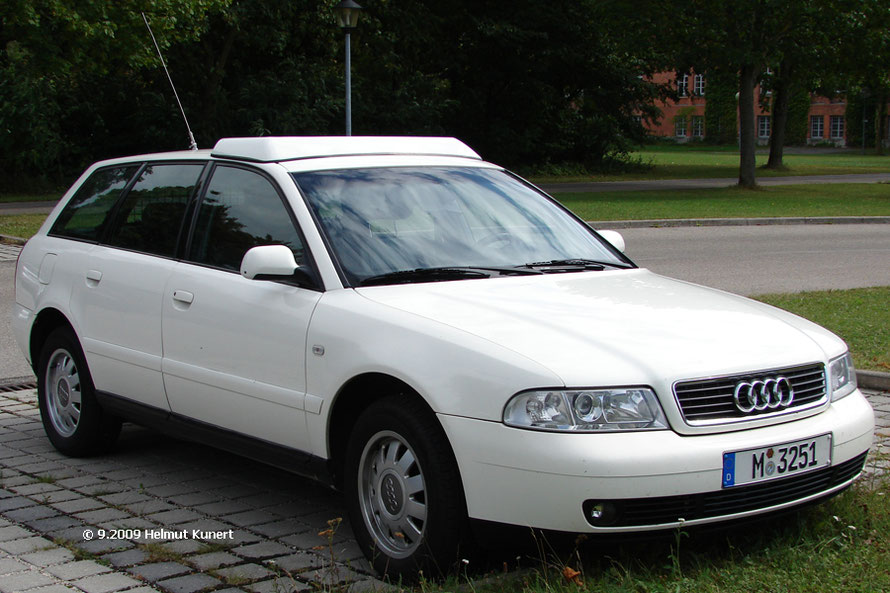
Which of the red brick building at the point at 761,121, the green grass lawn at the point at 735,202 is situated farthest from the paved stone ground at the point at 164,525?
the red brick building at the point at 761,121

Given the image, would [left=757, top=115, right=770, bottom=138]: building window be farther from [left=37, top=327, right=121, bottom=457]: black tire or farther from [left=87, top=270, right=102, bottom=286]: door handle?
[left=87, top=270, right=102, bottom=286]: door handle

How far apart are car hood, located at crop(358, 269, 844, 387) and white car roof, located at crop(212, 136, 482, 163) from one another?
1.04 metres

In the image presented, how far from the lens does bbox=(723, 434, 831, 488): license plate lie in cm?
381

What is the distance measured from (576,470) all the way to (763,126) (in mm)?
108424

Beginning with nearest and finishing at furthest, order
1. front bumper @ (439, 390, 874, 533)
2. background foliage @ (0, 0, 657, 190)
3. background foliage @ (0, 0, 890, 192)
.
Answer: front bumper @ (439, 390, 874, 533)
background foliage @ (0, 0, 657, 190)
background foliage @ (0, 0, 890, 192)

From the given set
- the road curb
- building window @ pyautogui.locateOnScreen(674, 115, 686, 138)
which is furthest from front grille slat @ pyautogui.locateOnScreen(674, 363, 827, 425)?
building window @ pyautogui.locateOnScreen(674, 115, 686, 138)

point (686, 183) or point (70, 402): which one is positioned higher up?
point (70, 402)

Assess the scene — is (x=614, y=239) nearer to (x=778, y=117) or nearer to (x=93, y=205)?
(x=93, y=205)

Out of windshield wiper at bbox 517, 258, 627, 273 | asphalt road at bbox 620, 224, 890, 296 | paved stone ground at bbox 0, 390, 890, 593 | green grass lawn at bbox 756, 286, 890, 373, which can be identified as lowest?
asphalt road at bbox 620, 224, 890, 296

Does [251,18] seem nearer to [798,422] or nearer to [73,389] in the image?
[73,389]

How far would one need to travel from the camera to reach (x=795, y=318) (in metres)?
4.80

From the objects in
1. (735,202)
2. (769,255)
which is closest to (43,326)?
(769,255)

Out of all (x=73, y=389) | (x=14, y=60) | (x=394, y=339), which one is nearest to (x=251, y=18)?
(x=14, y=60)

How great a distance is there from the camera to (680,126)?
105938 millimetres
